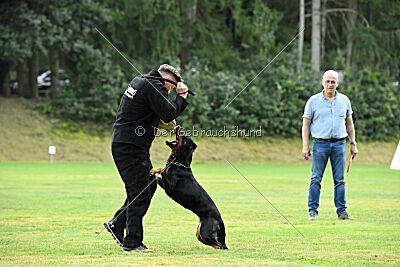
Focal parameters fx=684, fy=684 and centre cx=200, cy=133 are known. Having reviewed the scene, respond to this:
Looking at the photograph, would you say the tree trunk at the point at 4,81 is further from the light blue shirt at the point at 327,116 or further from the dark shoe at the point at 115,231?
the dark shoe at the point at 115,231

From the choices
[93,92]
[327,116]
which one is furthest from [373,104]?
[327,116]

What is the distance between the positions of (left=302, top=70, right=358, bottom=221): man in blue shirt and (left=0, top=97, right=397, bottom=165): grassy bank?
1732cm

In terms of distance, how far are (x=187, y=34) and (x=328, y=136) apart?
24069mm

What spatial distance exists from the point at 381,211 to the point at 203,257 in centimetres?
534

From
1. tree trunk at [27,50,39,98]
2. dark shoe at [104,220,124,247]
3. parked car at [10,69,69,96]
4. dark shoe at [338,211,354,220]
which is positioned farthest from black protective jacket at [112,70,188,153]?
tree trunk at [27,50,39,98]

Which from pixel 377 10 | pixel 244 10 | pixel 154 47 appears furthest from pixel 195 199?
pixel 377 10

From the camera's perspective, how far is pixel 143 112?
6926mm

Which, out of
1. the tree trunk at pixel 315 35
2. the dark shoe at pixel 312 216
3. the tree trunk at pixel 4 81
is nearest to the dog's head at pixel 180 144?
the dark shoe at pixel 312 216

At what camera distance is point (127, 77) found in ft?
102

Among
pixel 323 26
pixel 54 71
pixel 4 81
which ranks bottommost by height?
pixel 4 81

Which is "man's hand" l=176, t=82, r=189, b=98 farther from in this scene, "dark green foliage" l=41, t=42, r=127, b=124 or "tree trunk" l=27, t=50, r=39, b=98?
"tree trunk" l=27, t=50, r=39, b=98

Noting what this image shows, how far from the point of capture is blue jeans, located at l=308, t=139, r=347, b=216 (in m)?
9.85

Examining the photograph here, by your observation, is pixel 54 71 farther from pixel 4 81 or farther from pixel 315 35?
pixel 315 35

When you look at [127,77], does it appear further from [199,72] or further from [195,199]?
[195,199]
